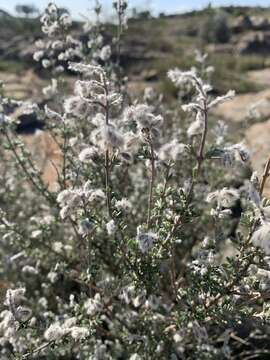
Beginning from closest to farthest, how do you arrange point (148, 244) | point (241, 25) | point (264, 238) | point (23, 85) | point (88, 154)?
point (264, 238) → point (88, 154) → point (148, 244) → point (23, 85) → point (241, 25)

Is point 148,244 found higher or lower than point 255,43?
higher

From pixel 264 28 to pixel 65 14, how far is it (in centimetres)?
3193

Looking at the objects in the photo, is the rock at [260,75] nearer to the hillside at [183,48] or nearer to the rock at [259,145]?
the hillside at [183,48]

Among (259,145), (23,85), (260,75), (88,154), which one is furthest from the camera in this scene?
(260,75)

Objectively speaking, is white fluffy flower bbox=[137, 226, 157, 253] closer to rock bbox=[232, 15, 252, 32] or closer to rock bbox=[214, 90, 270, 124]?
rock bbox=[214, 90, 270, 124]

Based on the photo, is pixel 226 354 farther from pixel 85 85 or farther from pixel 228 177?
pixel 228 177

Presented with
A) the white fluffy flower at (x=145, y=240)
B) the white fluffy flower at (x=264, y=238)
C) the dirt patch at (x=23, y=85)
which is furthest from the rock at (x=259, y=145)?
the white fluffy flower at (x=264, y=238)

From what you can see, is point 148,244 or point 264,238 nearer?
point 264,238

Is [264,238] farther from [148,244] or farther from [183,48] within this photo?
[183,48]

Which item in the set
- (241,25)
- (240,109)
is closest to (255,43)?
(241,25)

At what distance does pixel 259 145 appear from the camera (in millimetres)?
7539

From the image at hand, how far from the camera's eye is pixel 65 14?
4.18m

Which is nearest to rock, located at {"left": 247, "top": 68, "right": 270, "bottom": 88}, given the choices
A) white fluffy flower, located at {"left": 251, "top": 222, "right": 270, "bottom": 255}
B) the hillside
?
the hillside

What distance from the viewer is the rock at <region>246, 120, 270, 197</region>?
6770mm
